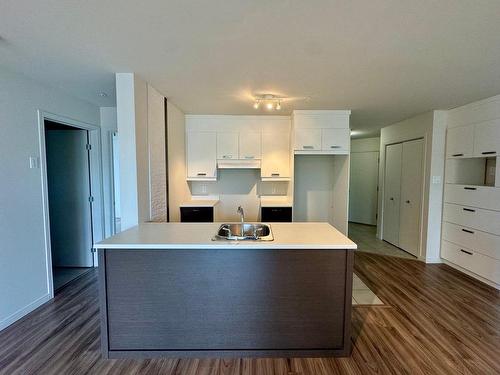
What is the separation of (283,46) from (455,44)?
1.27m

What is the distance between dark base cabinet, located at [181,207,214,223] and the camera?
3.86 metres

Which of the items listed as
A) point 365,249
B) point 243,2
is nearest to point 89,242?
point 243,2

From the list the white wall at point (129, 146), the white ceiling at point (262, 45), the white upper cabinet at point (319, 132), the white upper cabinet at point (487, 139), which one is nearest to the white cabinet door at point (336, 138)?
the white upper cabinet at point (319, 132)

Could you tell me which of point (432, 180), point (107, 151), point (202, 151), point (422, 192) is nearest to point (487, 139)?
point (432, 180)

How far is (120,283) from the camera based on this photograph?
1866mm

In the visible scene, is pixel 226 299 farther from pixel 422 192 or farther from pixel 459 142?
pixel 459 142

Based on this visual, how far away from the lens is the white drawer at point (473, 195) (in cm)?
301

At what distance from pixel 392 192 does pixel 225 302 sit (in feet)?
14.2

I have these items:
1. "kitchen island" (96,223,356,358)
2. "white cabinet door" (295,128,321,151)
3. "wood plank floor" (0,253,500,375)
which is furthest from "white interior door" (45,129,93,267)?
"white cabinet door" (295,128,321,151)

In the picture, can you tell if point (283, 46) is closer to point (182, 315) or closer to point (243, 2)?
point (243, 2)

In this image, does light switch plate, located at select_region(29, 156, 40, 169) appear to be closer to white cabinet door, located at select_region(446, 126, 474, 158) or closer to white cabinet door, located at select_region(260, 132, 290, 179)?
white cabinet door, located at select_region(260, 132, 290, 179)

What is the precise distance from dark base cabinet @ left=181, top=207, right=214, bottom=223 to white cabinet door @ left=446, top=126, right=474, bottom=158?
369 cm

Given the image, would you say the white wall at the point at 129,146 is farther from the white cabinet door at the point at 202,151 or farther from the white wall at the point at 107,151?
the white cabinet door at the point at 202,151

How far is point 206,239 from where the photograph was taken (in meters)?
1.95
